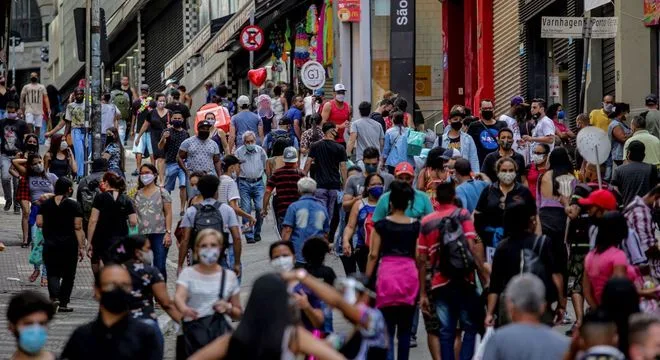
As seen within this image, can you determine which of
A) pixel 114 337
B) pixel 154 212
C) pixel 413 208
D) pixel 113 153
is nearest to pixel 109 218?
pixel 154 212

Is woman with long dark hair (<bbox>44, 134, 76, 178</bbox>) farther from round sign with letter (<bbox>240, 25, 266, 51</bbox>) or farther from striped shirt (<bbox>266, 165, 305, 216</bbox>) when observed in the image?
round sign with letter (<bbox>240, 25, 266, 51</bbox>)

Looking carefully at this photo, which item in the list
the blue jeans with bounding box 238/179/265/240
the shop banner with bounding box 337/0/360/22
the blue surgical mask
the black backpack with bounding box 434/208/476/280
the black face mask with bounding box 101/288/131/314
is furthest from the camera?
the shop banner with bounding box 337/0/360/22

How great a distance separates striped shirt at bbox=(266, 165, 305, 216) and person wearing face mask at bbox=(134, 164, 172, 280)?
228 cm

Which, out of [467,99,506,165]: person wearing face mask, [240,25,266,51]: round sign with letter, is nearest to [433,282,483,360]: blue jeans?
[467,99,506,165]: person wearing face mask

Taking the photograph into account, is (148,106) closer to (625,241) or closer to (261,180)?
(261,180)

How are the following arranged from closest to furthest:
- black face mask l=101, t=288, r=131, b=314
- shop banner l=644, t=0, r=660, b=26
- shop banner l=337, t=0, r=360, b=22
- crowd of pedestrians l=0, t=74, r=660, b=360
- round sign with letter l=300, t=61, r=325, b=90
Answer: crowd of pedestrians l=0, t=74, r=660, b=360 < black face mask l=101, t=288, r=131, b=314 < shop banner l=644, t=0, r=660, b=26 < round sign with letter l=300, t=61, r=325, b=90 < shop banner l=337, t=0, r=360, b=22

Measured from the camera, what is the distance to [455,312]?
14148mm

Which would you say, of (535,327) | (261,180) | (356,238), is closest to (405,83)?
(261,180)

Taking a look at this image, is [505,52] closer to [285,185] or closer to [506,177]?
[285,185]

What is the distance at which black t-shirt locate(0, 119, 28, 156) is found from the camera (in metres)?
30.5

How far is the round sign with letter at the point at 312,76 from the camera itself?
33656 mm

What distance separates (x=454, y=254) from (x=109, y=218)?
18.4 feet

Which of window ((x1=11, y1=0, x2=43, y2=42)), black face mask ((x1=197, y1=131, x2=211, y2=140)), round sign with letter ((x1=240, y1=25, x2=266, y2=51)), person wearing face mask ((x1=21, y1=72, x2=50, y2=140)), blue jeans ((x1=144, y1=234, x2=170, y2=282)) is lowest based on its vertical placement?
blue jeans ((x1=144, y1=234, x2=170, y2=282))

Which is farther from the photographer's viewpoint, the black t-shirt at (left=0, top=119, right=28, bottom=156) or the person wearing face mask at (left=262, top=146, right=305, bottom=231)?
the black t-shirt at (left=0, top=119, right=28, bottom=156)
